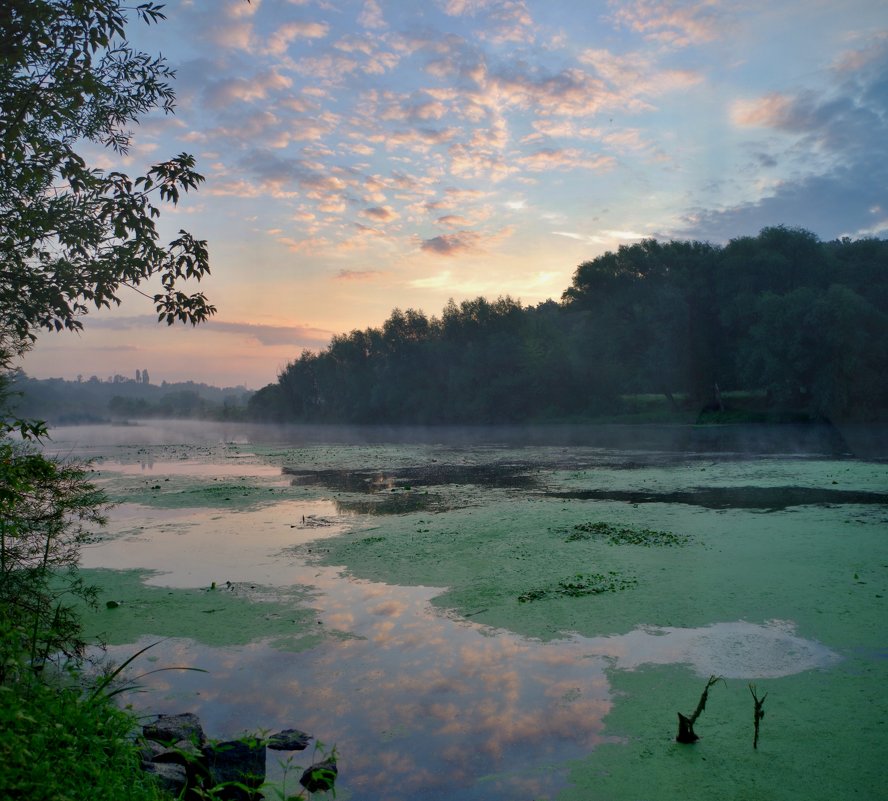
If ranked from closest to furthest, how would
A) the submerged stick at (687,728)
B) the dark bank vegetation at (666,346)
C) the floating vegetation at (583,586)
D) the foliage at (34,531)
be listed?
the submerged stick at (687,728), the foliage at (34,531), the floating vegetation at (583,586), the dark bank vegetation at (666,346)

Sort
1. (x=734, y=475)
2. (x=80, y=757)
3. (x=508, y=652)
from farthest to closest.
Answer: (x=734, y=475) → (x=508, y=652) → (x=80, y=757)

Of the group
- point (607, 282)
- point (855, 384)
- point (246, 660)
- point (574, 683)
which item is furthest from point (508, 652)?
point (607, 282)

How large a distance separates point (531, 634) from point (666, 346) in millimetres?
39177

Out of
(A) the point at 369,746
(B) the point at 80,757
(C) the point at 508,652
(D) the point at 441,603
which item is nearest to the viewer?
(B) the point at 80,757

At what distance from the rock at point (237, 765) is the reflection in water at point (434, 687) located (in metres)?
0.47

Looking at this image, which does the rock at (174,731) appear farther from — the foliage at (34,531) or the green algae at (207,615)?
the green algae at (207,615)

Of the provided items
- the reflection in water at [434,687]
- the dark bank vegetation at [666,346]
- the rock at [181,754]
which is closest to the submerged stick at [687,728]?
the reflection in water at [434,687]

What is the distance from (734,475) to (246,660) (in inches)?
567

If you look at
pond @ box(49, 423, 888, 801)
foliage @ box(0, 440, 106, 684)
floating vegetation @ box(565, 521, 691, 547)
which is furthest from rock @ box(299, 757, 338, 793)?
floating vegetation @ box(565, 521, 691, 547)

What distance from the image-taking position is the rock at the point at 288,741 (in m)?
4.06

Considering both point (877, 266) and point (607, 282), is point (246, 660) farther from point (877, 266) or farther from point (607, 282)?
point (607, 282)

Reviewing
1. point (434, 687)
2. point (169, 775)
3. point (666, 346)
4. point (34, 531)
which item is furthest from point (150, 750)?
point (666, 346)

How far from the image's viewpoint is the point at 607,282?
51531mm

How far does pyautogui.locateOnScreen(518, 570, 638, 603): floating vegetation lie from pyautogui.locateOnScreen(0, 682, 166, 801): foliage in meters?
4.44
